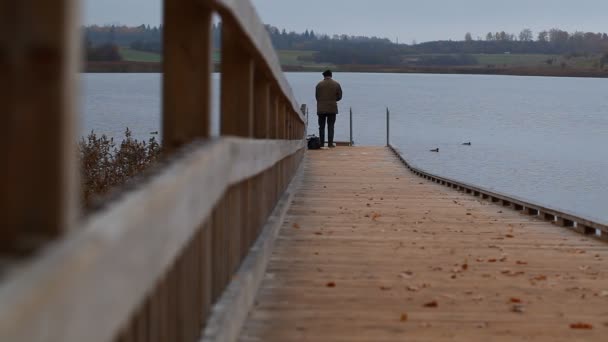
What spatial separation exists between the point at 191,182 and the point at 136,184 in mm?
580

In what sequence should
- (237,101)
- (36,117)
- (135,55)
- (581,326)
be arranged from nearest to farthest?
(36,117), (135,55), (581,326), (237,101)

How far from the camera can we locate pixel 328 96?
26234 mm

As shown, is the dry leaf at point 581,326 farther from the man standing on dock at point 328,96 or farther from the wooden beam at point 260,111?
the man standing on dock at point 328,96

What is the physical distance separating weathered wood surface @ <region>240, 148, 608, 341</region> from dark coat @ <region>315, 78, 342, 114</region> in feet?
47.5

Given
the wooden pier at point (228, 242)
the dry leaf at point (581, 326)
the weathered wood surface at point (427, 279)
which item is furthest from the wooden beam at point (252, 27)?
the dry leaf at point (581, 326)

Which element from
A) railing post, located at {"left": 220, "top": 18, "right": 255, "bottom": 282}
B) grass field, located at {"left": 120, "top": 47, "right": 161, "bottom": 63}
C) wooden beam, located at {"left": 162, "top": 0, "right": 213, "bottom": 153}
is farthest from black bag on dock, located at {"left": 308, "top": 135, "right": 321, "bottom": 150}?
wooden beam, located at {"left": 162, "top": 0, "right": 213, "bottom": 153}

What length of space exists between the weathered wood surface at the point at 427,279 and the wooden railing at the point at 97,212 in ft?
3.72

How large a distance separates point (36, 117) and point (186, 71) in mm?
2090

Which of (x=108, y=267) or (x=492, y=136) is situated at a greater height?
(x=108, y=267)

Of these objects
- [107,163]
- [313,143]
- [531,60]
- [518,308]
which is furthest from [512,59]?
[518,308]

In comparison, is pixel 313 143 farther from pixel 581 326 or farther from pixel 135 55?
pixel 135 55

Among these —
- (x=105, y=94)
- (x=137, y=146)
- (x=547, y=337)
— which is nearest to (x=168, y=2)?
(x=547, y=337)

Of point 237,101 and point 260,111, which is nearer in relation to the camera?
point 237,101

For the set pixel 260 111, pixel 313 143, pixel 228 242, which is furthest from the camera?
pixel 313 143
